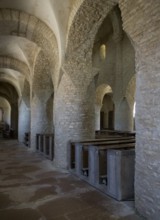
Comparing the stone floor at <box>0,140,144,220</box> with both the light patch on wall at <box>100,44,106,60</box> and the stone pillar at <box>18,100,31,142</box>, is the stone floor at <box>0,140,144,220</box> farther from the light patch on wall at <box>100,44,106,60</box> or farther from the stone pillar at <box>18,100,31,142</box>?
the light patch on wall at <box>100,44,106,60</box>

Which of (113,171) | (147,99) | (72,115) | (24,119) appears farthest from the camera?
(24,119)

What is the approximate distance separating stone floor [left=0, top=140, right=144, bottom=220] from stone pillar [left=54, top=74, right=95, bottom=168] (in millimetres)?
1087

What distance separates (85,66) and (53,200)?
15.4 feet

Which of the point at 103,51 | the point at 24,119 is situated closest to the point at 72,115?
the point at 24,119

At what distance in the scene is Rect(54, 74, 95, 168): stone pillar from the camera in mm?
7719

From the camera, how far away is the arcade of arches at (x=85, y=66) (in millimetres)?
3764

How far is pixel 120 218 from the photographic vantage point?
12.9 ft

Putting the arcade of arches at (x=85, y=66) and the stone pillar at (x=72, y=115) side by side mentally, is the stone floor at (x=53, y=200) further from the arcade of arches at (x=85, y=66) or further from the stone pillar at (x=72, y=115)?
the stone pillar at (x=72, y=115)

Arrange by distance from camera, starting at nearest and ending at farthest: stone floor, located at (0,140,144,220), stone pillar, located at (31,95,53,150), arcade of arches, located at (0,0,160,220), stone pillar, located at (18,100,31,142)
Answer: arcade of arches, located at (0,0,160,220)
stone floor, located at (0,140,144,220)
stone pillar, located at (31,95,53,150)
stone pillar, located at (18,100,31,142)

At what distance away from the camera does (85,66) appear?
25.6 feet

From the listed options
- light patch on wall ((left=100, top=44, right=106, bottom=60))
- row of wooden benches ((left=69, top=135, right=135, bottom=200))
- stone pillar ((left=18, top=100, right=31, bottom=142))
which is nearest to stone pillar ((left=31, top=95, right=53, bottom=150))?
stone pillar ((left=18, top=100, right=31, bottom=142))

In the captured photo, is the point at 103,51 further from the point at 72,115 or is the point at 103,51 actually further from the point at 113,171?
the point at 113,171

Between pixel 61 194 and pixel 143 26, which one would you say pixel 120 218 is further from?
pixel 143 26

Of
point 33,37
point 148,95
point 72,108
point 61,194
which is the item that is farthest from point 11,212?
point 33,37
